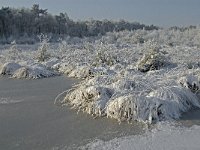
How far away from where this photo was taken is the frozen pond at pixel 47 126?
18.6 feet

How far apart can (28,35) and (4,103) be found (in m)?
50.3

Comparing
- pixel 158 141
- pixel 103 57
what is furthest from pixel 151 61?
pixel 158 141

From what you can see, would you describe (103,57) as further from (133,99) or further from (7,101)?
(133,99)

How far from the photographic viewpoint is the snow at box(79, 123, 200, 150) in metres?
5.23

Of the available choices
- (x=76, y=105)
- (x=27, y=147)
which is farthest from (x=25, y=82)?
(x=27, y=147)

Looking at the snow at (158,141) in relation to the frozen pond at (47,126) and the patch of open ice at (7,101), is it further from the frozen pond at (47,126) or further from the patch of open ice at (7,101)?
the patch of open ice at (7,101)

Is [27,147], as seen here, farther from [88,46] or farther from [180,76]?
[88,46]

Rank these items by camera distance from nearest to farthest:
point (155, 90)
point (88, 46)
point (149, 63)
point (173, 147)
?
1. point (173, 147)
2. point (155, 90)
3. point (149, 63)
4. point (88, 46)

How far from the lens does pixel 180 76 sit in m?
9.27

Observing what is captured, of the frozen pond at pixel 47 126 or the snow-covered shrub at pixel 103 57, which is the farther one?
the snow-covered shrub at pixel 103 57

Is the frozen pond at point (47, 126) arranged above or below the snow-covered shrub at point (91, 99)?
below

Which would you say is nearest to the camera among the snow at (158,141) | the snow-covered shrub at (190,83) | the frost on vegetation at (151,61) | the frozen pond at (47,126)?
the snow at (158,141)

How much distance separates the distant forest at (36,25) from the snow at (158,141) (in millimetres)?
47959

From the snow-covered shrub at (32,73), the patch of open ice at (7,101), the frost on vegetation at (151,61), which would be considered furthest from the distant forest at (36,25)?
the patch of open ice at (7,101)
